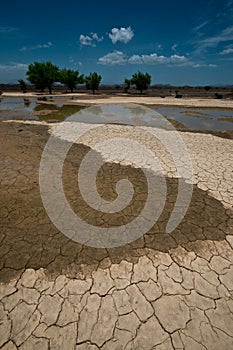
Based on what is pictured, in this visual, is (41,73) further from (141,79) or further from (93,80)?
(141,79)

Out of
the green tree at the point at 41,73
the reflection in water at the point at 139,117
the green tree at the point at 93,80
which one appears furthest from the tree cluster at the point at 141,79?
the reflection in water at the point at 139,117

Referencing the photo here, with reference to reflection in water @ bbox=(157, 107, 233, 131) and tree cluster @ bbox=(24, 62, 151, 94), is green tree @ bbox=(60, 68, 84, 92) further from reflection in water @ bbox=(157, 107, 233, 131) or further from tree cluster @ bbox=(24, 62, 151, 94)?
reflection in water @ bbox=(157, 107, 233, 131)

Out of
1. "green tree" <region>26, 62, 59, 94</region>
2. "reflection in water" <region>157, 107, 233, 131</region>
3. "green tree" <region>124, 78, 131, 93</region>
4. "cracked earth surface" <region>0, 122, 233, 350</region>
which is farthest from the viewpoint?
"green tree" <region>124, 78, 131, 93</region>

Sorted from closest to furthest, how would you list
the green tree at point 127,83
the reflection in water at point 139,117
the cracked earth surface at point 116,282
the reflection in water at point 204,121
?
1. the cracked earth surface at point 116,282
2. the reflection in water at point 204,121
3. the reflection in water at point 139,117
4. the green tree at point 127,83

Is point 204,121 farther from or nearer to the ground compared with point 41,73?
nearer to the ground

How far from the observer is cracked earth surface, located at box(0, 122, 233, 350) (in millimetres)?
2066

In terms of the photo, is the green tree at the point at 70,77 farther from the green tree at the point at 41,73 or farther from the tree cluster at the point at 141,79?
the tree cluster at the point at 141,79

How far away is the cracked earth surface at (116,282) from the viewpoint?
6.78ft

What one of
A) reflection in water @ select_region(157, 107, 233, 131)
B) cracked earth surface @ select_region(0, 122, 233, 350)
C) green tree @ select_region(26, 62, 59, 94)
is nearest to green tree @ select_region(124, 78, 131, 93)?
green tree @ select_region(26, 62, 59, 94)

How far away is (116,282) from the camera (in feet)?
8.59

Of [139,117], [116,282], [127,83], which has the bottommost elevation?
[116,282]

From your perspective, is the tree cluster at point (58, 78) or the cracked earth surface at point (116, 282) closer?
the cracked earth surface at point (116, 282)

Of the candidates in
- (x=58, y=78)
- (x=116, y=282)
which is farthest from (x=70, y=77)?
(x=116, y=282)

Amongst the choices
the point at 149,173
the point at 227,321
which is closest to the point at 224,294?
the point at 227,321
